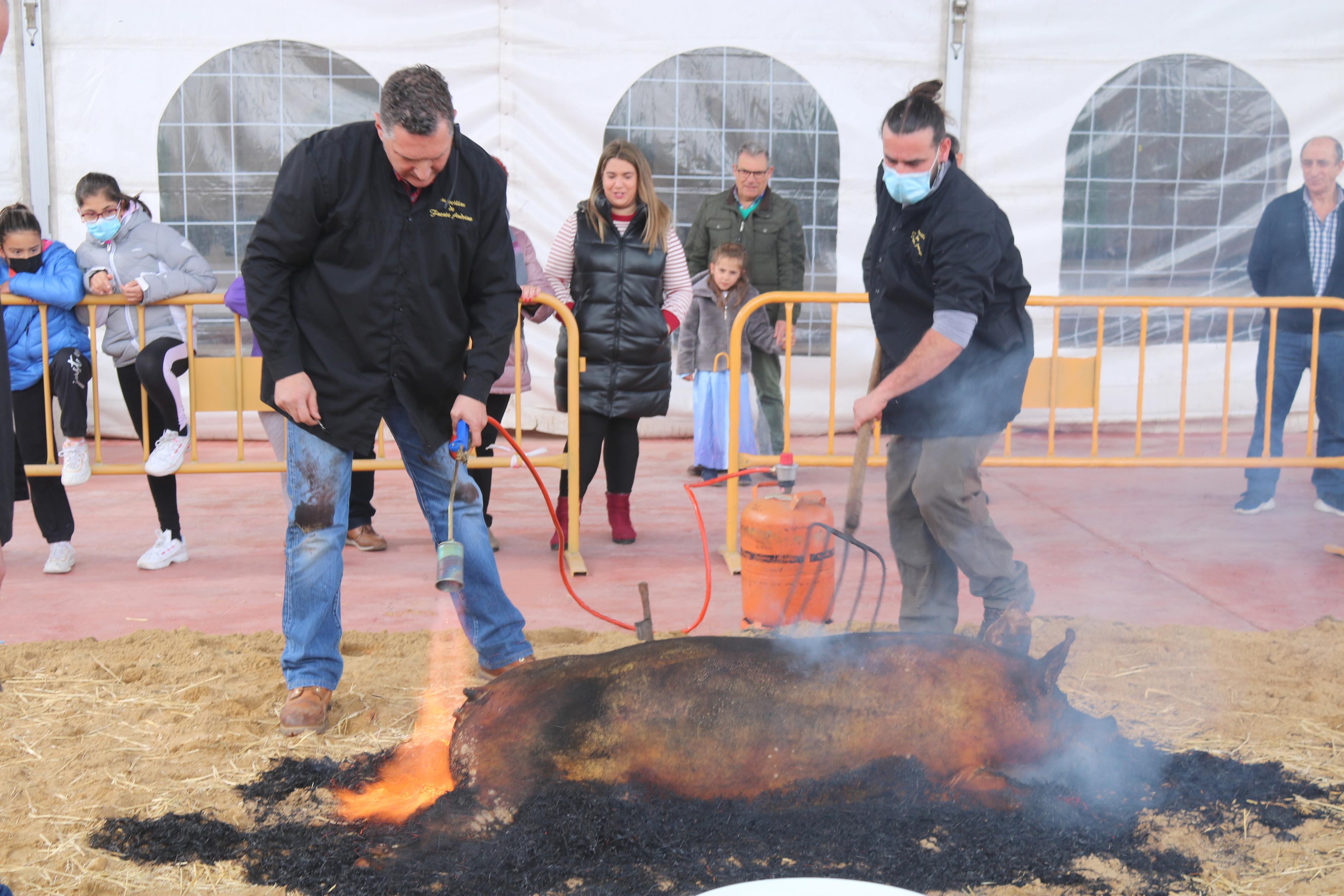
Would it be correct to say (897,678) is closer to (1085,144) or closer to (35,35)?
(1085,144)

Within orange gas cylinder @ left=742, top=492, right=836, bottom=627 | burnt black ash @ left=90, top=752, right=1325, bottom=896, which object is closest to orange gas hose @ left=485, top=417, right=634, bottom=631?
orange gas cylinder @ left=742, top=492, right=836, bottom=627

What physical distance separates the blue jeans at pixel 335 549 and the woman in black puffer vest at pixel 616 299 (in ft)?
6.79

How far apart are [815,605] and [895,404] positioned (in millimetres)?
973

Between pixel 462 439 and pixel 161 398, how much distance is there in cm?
264

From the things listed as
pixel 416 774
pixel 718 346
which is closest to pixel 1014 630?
pixel 416 774

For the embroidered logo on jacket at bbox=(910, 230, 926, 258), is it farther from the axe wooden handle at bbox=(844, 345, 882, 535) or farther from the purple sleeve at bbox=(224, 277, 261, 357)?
the purple sleeve at bbox=(224, 277, 261, 357)

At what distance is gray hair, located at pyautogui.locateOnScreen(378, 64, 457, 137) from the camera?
10.6 ft

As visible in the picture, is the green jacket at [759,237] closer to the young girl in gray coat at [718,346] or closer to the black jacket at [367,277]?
the young girl in gray coat at [718,346]

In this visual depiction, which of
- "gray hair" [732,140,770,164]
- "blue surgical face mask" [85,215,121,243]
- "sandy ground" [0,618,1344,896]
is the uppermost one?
"gray hair" [732,140,770,164]

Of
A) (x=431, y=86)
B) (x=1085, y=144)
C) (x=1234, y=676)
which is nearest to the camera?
(x=431, y=86)

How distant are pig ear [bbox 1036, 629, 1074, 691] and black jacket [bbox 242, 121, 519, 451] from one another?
195 centimetres

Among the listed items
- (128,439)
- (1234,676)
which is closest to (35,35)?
(128,439)

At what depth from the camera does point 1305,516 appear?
7.02m

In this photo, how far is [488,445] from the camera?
621 centimetres
